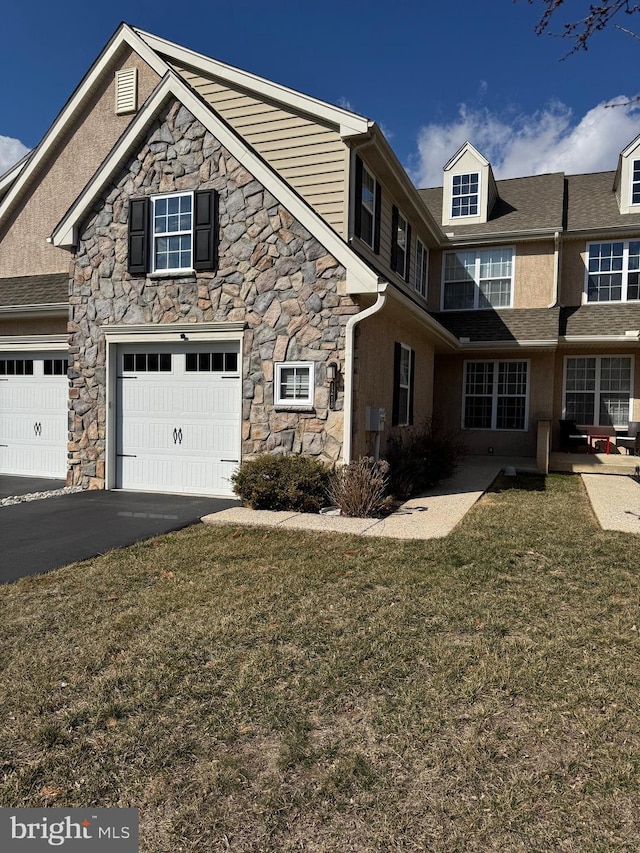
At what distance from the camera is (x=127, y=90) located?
12766 millimetres

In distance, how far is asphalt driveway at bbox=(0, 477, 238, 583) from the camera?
20.2ft

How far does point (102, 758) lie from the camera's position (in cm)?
279

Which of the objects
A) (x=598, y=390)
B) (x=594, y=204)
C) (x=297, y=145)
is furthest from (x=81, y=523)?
(x=594, y=204)

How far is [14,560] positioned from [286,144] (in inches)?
339

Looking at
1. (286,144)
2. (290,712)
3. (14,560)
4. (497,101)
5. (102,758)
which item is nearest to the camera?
(102,758)

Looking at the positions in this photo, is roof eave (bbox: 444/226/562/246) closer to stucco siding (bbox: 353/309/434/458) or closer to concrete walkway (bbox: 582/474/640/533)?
stucco siding (bbox: 353/309/434/458)

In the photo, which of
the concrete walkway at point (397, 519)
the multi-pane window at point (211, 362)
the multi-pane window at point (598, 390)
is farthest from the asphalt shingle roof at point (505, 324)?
the multi-pane window at point (211, 362)

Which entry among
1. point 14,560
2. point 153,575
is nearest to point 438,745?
point 153,575

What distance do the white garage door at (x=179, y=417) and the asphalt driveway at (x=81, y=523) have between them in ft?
1.37

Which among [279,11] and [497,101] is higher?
[279,11]

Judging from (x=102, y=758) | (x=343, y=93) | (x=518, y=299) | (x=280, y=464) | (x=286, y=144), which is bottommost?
(x=102, y=758)

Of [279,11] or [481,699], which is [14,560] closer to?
[481,699]

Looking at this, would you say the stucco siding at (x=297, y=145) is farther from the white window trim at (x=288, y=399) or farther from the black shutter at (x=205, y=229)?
the white window trim at (x=288, y=399)

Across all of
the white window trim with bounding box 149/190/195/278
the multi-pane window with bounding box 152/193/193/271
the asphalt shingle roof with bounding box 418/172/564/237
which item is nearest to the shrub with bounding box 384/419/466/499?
the white window trim with bounding box 149/190/195/278
